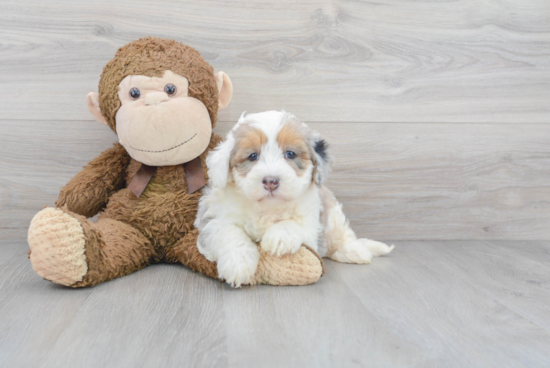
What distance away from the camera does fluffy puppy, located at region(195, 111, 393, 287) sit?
123 cm

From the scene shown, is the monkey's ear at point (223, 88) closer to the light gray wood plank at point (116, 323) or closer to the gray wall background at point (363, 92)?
the gray wall background at point (363, 92)

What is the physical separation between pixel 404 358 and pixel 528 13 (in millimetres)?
1675

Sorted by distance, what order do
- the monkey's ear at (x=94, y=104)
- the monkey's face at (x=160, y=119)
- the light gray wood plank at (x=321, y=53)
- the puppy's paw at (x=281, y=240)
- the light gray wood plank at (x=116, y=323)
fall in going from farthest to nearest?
the light gray wood plank at (x=321, y=53) < the monkey's ear at (x=94, y=104) < the monkey's face at (x=160, y=119) < the puppy's paw at (x=281, y=240) < the light gray wood plank at (x=116, y=323)

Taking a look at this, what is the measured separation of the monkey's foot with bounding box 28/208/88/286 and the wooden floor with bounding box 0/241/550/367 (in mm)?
61

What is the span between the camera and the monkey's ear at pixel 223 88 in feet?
5.16

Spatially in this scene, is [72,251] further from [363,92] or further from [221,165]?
[363,92]

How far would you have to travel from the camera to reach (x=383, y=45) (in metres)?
1.84

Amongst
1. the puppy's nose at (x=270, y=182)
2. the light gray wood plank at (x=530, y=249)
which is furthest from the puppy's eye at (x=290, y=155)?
the light gray wood plank at (x=530, y=249)

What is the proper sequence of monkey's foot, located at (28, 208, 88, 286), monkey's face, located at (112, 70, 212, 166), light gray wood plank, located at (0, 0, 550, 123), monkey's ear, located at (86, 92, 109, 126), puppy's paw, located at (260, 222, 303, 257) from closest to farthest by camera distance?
monkey's foot, located at (28, 208, 88, 286) → puppy's paw, located at (260, 222, 303, 257) → monkey's face, located at (112, 70, 212, 166) → monkey's ear, located at (86, 92, 109, 126) → light gray wood plank, located at (0, 0, 550, 123)

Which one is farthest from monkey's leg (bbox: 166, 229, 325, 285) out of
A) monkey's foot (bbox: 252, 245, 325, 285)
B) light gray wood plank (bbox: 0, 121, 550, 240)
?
light gray wood plank (bbox: 0, 121, 550, 240)

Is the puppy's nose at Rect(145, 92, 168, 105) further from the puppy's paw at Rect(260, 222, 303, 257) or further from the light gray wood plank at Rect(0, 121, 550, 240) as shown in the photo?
the puppy's paw at Rect(260, 222, 303, 257)

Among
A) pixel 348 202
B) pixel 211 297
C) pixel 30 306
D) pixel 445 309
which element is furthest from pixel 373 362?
pixel 348 202

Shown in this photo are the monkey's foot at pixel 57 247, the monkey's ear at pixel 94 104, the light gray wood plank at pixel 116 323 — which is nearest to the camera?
the light gray wood plank at pixel 116 323

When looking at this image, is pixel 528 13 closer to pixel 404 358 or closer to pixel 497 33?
pixel 497 33
